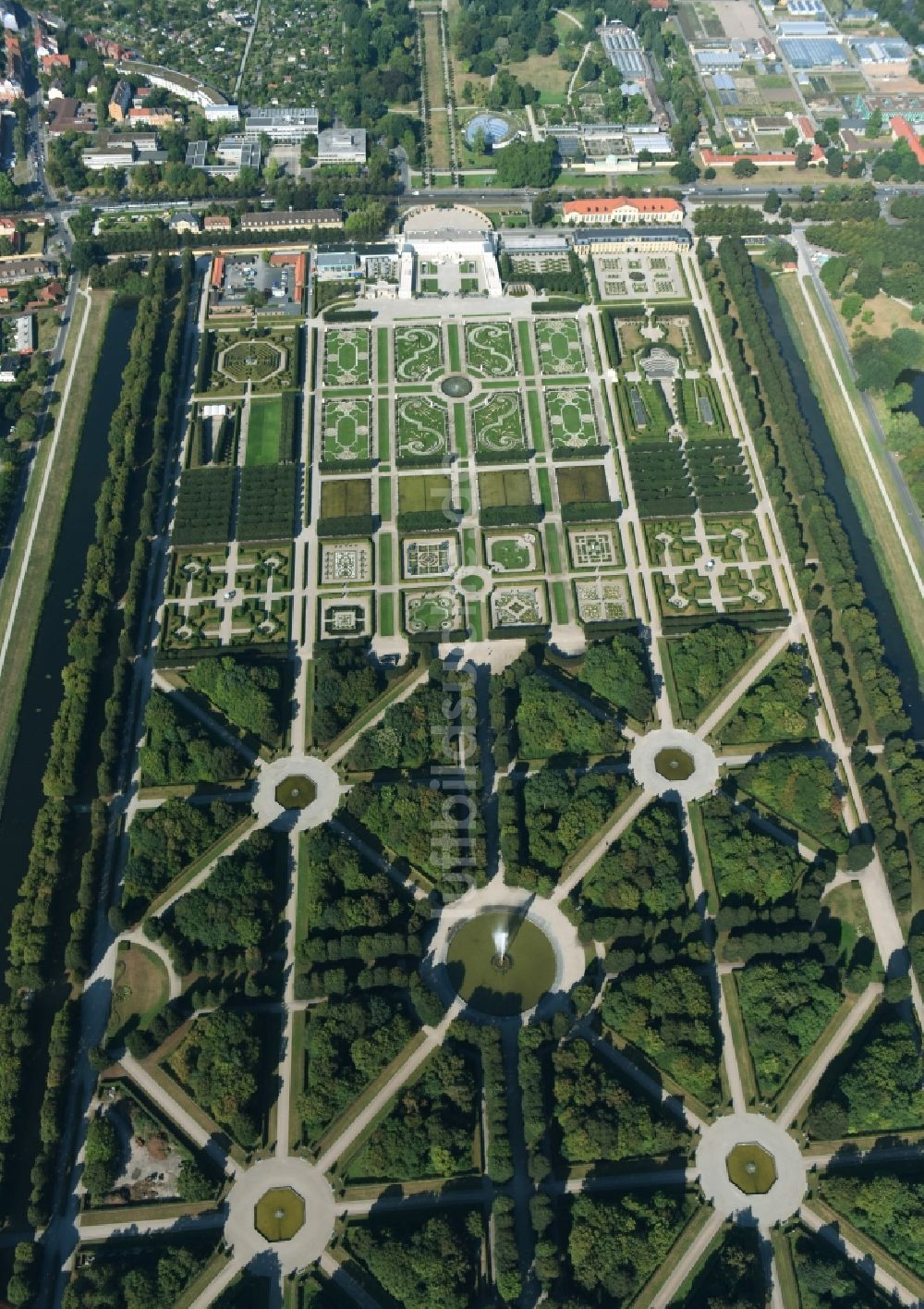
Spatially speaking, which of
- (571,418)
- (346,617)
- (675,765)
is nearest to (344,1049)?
(675,765)

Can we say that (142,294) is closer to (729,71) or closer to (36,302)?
(36,302)

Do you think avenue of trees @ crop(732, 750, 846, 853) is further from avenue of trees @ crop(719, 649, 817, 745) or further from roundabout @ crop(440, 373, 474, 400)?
roundabout @ crop(440, 373, 474, 400)

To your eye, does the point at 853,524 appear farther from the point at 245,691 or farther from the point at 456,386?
the point at 245,691

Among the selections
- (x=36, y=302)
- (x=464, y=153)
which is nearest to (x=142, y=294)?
(x=36, y=302)

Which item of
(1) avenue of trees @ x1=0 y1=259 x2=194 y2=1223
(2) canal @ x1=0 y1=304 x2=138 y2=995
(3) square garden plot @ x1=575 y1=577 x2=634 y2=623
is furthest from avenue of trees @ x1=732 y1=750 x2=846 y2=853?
(2) canal @ x1=0 y1=304 x2=138 y2=995

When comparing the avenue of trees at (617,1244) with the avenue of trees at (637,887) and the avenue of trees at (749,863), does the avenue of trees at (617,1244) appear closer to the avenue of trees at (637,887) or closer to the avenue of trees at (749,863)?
the avenue of trees at (637,887)
